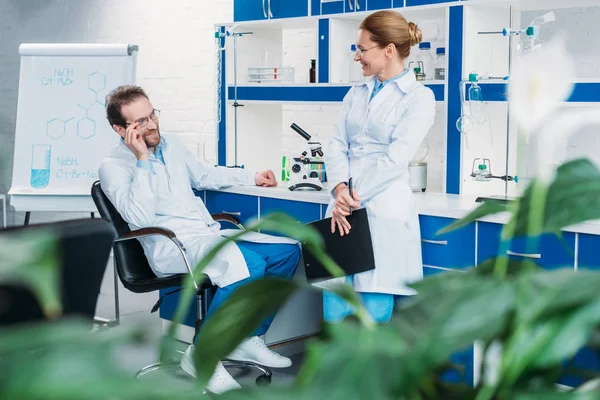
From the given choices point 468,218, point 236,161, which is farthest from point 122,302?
point 468,218

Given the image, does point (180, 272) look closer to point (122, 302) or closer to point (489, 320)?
point (122, 302)

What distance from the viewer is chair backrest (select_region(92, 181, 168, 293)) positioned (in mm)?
3348

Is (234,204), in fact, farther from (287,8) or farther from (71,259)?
(71,259)

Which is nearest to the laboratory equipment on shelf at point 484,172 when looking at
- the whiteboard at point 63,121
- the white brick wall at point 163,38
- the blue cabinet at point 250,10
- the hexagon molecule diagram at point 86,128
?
the blue cabinet at point 250,10

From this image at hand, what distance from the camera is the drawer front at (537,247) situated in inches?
109

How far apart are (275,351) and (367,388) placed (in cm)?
347

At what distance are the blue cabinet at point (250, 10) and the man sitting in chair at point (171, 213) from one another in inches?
38.9

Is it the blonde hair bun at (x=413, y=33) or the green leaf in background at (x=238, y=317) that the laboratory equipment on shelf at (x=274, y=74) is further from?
the green leaf in background at (x=238, y=317)

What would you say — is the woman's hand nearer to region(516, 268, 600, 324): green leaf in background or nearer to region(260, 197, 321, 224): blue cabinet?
region(260, 197, 321, 224): blue cabinet

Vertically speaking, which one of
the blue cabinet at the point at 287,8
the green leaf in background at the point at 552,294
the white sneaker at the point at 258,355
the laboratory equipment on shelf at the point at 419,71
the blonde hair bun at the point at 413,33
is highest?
the blue cabinet at the point at 287,8

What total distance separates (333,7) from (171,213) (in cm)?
130

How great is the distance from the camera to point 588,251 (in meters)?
2.72

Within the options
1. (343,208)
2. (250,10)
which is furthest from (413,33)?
(250,10)

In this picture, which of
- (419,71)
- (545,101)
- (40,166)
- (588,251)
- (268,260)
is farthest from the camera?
(40,166)
